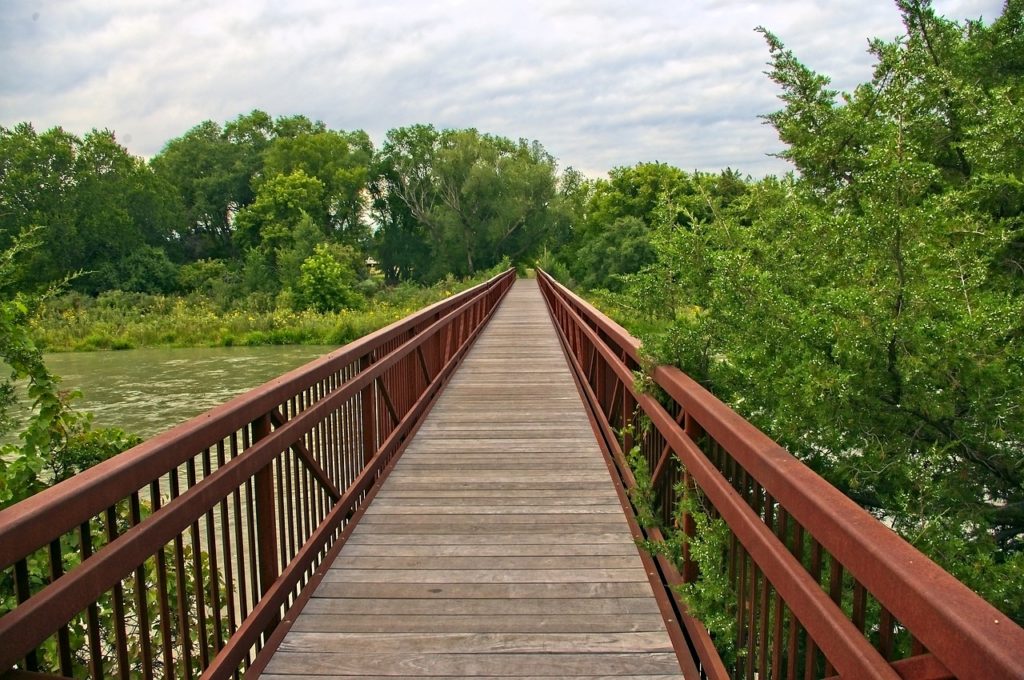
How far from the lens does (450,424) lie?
7.04 meters

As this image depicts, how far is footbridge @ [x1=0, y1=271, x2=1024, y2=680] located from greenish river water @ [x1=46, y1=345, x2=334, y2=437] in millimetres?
9959

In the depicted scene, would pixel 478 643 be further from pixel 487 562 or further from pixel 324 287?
pixel 324 287

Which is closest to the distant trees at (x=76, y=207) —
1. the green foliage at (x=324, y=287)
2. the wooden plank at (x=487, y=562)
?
the green foliage at (x=324, y=287)

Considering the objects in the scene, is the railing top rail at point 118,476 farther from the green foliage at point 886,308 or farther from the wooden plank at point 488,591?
the green foliage at point 886,308

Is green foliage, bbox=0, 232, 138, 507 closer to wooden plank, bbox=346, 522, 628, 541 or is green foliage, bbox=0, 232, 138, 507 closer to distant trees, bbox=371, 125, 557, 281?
wooden plank, bbox=346, 522, 628, 541

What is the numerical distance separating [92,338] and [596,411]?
34322 millimetres

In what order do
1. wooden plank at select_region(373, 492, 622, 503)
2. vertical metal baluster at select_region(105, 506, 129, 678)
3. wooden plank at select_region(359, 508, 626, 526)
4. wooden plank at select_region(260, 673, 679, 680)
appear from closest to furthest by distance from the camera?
vertical metal baluster at select_region(105, 506, 129, 678) → wooden plank at select_region(260, 673, 679, 680) → wooden plank at select_region(359, 508, 626, 526) → wooden plank at select_region(373, 492, 622, 503)

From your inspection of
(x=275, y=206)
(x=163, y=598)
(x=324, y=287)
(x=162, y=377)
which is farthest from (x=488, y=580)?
(x=275, y=206)

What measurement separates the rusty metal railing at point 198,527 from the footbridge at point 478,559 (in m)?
0.01

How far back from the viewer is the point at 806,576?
5.57 feet

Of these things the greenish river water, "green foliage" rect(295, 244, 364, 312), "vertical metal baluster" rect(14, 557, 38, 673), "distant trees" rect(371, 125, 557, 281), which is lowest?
the greenish river water

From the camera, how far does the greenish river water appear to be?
17422 mm

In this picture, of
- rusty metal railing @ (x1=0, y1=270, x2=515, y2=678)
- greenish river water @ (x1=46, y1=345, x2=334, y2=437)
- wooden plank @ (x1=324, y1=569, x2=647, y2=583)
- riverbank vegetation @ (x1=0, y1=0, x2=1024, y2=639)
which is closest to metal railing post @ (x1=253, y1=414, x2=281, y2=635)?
rusty metal railing @ (x1=0, y1=270, x2=515, y2=678)

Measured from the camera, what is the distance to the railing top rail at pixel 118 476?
150 centimetres
